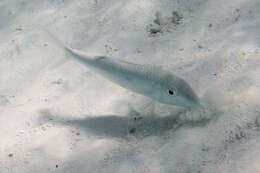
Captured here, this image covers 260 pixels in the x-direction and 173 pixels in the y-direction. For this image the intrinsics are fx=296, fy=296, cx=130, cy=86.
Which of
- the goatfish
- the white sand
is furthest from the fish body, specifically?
the white sand

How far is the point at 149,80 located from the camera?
3.96 metres

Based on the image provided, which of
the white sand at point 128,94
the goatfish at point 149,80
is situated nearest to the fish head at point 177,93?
the goatfish at point 149,80

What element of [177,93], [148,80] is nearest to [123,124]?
[148,80]

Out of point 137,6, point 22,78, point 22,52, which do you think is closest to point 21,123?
point 22,78

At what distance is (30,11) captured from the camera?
7871mm

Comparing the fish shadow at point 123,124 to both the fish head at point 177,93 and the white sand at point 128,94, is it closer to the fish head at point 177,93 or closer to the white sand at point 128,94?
the white sand at point 128,94

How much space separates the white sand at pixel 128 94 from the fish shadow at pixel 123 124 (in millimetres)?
17

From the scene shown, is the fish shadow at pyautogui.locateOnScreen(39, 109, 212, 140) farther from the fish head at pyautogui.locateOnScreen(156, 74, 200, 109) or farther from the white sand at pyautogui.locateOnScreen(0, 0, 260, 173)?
the fish head at pyautogui.locateOnScreen(156, 74, 200, 109)

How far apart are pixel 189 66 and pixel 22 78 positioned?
3.41 m

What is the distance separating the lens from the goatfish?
3.65 m

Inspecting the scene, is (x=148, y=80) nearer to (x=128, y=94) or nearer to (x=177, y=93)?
(x=177, y=93)

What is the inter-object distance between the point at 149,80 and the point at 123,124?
0.89m

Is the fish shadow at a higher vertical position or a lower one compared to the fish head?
lower

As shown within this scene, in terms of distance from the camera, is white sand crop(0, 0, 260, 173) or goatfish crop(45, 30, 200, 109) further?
goatfish crop(45, 30, 200, 109)
